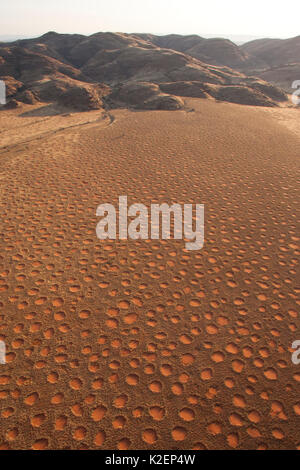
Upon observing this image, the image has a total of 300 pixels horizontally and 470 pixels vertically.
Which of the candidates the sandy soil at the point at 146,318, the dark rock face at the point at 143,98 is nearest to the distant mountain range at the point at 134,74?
the dark rock face at the point at 143,98

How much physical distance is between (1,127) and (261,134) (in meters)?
18.5

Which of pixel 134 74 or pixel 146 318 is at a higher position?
pixel 134 74

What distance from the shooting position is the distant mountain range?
27.5 meters

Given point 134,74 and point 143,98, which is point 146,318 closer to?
point 143,98

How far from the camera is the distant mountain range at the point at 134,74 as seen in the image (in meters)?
27.5

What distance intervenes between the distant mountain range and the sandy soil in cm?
1818

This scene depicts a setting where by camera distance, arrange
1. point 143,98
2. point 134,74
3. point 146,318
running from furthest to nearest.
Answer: point 134,74, point 143,98, point 146,318

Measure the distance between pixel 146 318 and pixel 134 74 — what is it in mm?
44482

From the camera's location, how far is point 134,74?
41.3 meters

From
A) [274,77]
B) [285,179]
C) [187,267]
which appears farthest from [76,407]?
[274,77]

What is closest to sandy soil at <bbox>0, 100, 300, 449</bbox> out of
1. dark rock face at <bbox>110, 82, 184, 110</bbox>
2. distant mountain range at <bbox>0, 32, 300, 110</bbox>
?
dark rock face at <bbox>110, 82, 184, 110</bbox>

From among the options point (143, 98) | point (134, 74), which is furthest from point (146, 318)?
point (134, 74)

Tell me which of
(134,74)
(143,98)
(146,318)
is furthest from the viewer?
(134,74)
